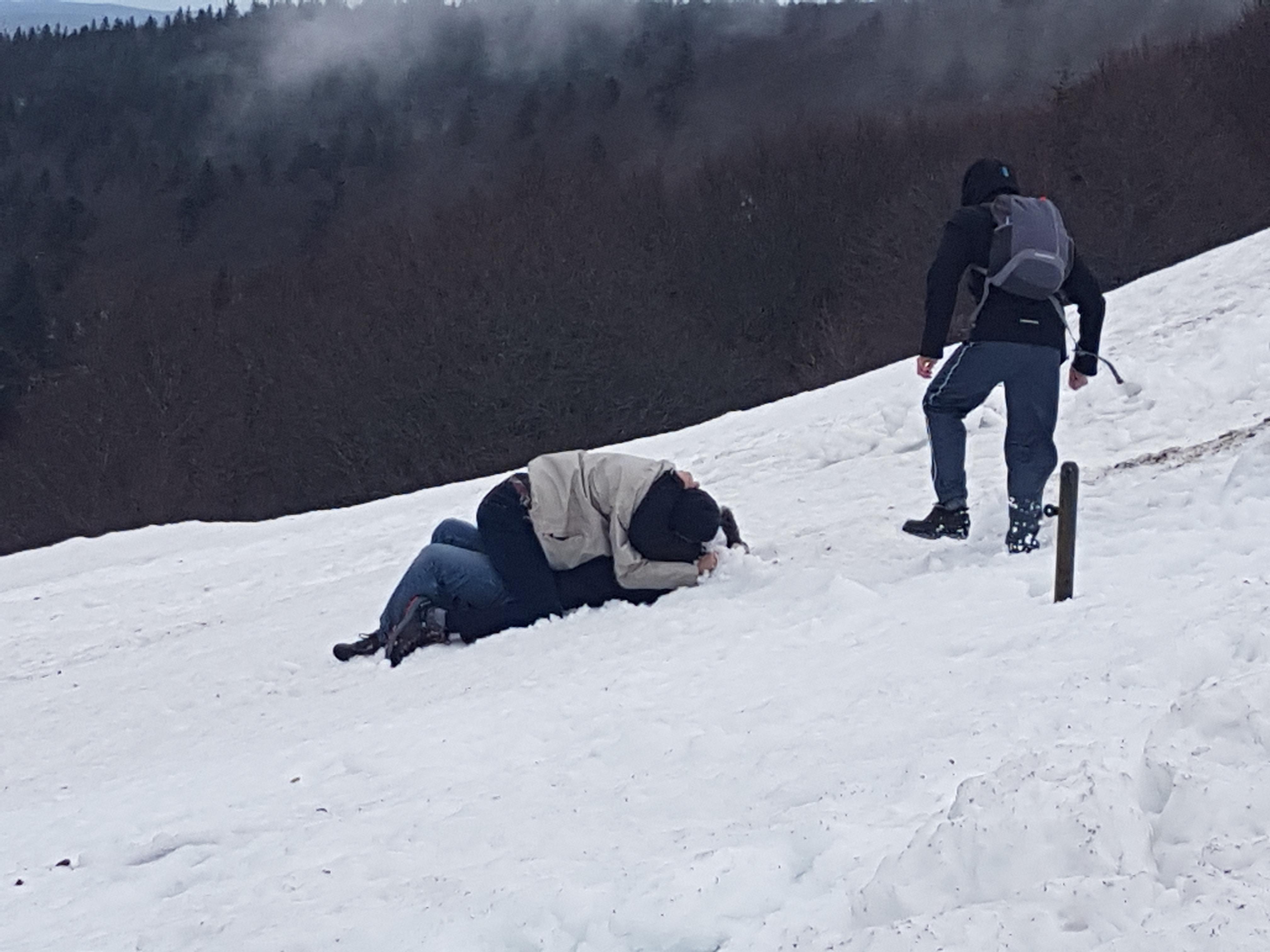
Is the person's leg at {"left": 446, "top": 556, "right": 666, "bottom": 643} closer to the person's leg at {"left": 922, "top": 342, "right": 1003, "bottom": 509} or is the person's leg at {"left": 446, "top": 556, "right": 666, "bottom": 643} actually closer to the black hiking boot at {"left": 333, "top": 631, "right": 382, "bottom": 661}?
the black hiking boot at {"left": 333, "top": 631, "right": 382, "bottom": 661}

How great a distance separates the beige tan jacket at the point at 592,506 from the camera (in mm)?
5789

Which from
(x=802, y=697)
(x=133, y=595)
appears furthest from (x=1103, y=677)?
(x=133, y=595)

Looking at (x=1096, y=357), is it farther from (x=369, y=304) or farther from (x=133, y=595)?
(x=369, y=304)

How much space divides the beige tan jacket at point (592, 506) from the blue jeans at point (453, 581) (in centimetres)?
34

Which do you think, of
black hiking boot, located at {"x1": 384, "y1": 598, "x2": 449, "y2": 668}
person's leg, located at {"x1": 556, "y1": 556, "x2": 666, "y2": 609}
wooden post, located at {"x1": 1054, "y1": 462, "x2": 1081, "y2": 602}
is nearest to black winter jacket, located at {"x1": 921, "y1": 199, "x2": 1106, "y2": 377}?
wooden post, located at {"x1": 1054, "y1": 462, "x2": 1081, "y2": 602}

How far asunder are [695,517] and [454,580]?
3.89ft

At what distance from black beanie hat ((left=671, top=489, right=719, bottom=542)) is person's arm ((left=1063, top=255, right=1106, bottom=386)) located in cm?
183

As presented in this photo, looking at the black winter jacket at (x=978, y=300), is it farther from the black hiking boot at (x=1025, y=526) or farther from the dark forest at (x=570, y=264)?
the dark forest at (x=570, y=264)

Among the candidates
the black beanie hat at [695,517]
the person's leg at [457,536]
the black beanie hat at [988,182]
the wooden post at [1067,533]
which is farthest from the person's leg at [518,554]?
the black beanie hat at [988,182]

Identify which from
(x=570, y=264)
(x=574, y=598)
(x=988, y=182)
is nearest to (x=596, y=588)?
(x=574, y=598)

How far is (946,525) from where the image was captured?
618cm

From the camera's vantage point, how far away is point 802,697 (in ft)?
14.1

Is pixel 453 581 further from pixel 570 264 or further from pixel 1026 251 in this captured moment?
pixel 570 264

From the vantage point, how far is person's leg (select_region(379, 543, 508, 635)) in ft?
19.8
